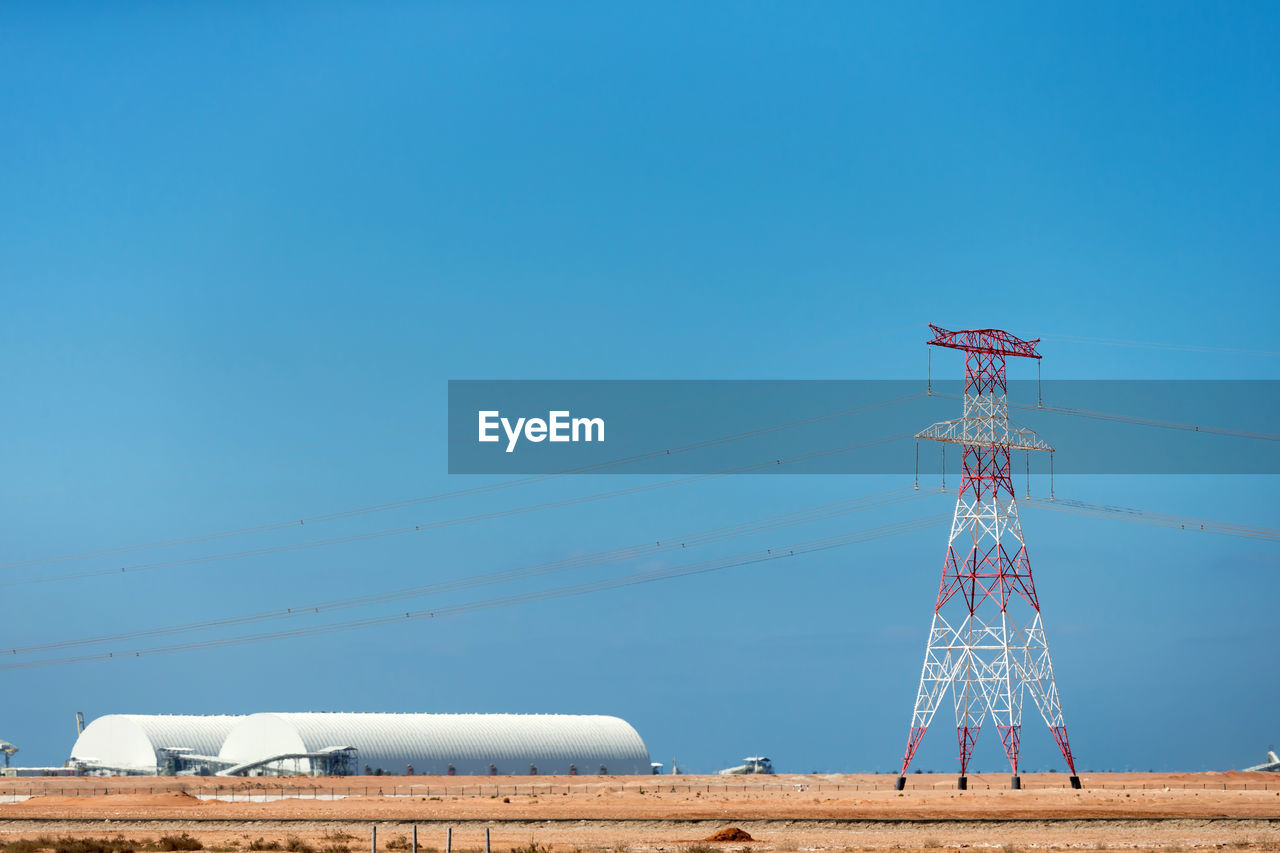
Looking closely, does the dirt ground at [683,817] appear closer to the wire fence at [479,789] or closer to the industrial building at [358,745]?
the wire fence at [479,789]

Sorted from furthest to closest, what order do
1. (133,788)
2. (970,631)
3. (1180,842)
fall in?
(133,788)
(970,631)
(1180,842)

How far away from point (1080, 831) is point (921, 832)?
830 cm

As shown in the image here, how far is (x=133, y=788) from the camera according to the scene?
123 meters

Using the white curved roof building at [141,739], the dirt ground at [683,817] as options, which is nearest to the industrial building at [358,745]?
the white curved roof building at [141,739]

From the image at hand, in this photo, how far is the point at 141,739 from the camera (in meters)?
159

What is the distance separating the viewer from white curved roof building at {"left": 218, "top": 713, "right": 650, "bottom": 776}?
497ft

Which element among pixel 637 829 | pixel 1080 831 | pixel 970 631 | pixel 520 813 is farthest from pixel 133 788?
pixel 1080 831

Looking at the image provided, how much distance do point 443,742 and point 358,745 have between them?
1071cm

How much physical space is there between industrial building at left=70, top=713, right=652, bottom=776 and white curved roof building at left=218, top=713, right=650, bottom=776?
0.14 metres

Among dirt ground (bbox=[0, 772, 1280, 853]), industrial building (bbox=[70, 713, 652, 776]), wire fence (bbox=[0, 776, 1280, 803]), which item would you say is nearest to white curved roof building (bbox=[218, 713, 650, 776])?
industrial building (bbox=[70, 713, 652, 776])

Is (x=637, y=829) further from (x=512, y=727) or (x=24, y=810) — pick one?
(x=512, y=727)

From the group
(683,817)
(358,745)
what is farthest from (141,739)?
(683,817)

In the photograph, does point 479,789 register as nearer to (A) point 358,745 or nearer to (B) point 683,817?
(A) point 358,745

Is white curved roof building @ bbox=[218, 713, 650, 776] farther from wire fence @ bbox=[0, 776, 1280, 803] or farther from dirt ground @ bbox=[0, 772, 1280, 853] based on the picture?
dirt ground @ bbox=[0, 772, 1280, 853]
